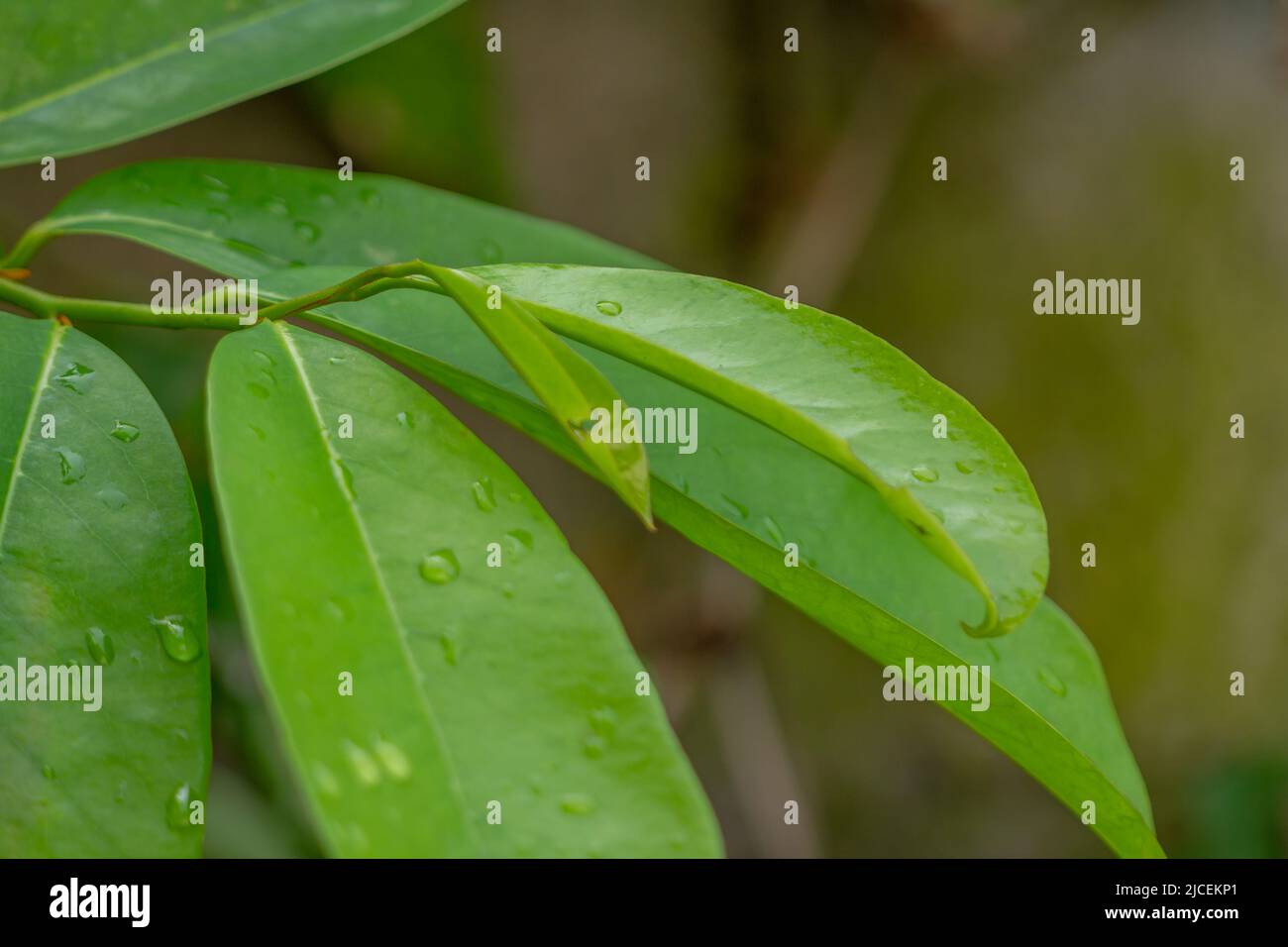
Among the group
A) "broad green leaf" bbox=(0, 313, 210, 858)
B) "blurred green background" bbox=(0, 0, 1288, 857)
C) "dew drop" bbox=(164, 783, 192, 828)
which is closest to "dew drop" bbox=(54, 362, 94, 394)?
"broad green leaf" bbox=(0, 313, 210, 858)

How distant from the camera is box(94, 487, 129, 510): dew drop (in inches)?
20.8

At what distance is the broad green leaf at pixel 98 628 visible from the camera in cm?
49

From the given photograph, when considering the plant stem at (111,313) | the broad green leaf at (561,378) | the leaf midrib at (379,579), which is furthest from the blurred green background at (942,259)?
the broad green leaf at (561,378)

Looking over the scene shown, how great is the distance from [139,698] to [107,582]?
0.06 m

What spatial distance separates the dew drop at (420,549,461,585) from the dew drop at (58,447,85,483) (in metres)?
0.20

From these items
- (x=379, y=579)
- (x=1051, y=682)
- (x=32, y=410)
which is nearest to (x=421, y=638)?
(x=379, y=579)

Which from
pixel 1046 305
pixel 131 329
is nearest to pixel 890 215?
pixel 1046 305

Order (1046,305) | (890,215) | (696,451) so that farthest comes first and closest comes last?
1. (890,215)
2. (1046,305)
3. (696,451)

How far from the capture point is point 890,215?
202 cm

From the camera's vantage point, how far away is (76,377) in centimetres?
56

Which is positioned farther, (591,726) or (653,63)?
(653,63)

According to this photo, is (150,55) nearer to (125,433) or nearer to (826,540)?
(125,433)

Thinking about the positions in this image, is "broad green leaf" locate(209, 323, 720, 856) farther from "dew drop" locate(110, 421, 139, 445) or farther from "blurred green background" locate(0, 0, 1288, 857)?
"blurred green background" locate(0, 0, 1288, 857)
